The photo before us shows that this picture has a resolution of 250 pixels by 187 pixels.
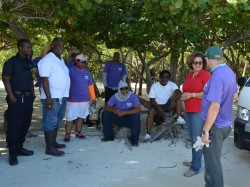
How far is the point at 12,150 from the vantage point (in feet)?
19.2

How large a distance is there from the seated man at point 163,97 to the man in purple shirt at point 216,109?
11.1ft

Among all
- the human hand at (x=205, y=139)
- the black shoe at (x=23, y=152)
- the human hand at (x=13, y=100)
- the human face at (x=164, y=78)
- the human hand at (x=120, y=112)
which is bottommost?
the black shoe at (x=23, y=152)

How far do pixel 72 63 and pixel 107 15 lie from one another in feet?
3.63

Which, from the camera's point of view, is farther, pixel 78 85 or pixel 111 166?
pixel 78 85

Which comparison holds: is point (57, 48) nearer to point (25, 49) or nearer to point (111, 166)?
point (25, 49)

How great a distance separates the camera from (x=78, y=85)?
721 centimetres

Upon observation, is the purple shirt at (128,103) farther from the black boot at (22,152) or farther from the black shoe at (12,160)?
the black shoe at (12,160)

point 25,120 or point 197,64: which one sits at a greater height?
point 197,64

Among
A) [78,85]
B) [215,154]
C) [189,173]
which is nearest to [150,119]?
[78,85]

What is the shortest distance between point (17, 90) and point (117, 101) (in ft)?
7.01

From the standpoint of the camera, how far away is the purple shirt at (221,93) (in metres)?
3.95

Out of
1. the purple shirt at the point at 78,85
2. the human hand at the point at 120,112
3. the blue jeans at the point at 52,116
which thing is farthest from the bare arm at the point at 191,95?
the purple shirt at the point at 78,85

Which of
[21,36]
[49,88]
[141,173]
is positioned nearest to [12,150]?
[49,88]

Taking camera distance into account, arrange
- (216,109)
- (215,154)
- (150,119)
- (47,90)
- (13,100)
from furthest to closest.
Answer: (150,119) → (47,90) → (13,100) → (215,154) → (216,109)
